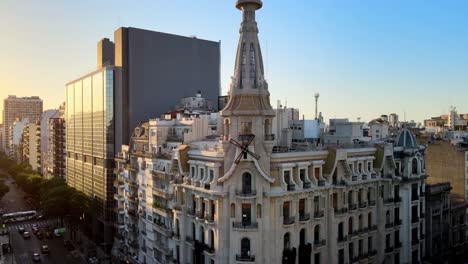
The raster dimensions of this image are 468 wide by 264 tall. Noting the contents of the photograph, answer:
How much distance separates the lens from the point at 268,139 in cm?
5422

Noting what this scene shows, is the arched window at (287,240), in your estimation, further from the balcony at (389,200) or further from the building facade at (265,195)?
the balcony at (389,200)

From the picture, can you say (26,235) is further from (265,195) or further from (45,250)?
(265,195)

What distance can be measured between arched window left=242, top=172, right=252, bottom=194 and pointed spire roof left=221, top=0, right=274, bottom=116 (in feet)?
29.4

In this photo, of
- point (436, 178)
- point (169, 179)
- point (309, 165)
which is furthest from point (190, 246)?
point (436, 178)

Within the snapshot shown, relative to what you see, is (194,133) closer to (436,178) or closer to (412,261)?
(412,261)

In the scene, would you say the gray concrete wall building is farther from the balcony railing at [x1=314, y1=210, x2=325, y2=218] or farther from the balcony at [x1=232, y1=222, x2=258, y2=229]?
the balcony railing at [x1=314, y1=210, x2=325, y2=218]

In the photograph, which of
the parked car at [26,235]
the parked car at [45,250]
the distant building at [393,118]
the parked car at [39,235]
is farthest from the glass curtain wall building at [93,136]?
the distant building at [393,118]

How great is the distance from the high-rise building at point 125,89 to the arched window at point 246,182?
202 ft

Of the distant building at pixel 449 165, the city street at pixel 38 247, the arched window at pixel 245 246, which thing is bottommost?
the city street at pixel 38 247

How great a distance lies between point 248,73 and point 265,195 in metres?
17.9

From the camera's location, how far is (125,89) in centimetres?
10694

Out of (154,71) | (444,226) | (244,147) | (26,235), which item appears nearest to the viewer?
(244,147)

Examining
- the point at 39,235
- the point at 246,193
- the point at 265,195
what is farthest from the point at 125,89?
the point at 265,195

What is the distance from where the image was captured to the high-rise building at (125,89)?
350ft
